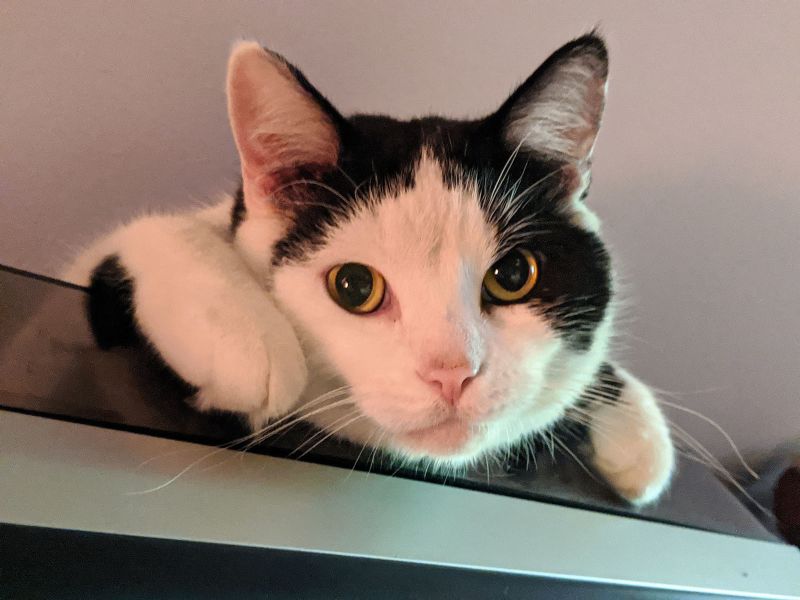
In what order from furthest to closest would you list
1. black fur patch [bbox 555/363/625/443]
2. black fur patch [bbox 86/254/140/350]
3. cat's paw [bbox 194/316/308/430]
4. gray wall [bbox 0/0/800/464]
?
1. gray wall [bbox 0/0/800/464]
2. black fur patch [bbox 555/363/625/443]
3. black fur patch [bbox 86/254/140/350]
4. cat's paw [bbox 194/316/308/430]

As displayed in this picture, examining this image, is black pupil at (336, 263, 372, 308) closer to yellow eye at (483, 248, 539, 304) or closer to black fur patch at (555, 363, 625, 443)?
yellow eye at (483, 248, 539, 304)

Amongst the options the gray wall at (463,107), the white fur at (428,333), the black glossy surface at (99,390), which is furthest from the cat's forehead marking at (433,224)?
the gray wall at (463,107)

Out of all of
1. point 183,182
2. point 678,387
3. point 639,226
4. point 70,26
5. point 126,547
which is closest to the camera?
point 126,547

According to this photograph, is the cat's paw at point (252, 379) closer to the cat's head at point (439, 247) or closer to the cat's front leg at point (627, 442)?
the cat's head at point (439, 247)

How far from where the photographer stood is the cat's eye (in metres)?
0.66

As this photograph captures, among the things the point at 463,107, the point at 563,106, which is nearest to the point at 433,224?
the point at 563,106

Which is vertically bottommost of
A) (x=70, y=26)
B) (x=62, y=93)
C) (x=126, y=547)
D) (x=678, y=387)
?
(x=678, y=387)

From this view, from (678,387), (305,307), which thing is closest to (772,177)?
(678,387)

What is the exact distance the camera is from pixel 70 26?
1028 millimetres

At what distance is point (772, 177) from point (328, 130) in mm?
1050

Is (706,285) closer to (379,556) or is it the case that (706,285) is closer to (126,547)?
(379,556)

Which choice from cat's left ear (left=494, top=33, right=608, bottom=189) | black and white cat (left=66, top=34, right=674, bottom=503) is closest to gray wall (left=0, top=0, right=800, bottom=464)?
black and white cat (left=66, top=34, right=674, bottom=503)

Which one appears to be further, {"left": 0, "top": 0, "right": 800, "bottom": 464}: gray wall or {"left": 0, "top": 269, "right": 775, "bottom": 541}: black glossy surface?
{"left": 0, "top": 0, "right": 800, "bottom": 464}: gray wall

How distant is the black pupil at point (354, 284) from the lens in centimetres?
66
